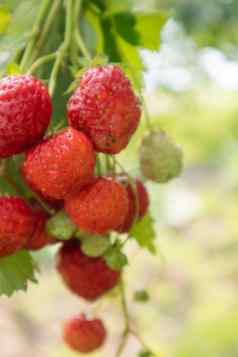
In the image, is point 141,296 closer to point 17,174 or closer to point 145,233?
point 145,233

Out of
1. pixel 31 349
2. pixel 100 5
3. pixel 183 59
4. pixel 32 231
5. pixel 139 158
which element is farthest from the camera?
pixel 31 349

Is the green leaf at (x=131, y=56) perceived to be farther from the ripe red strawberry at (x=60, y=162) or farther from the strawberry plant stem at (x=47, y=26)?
the ripe red strawberry at (x=60, y=162)

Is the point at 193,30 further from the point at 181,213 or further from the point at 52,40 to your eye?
the point at 181,213

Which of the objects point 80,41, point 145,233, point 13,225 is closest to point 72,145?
point 13,225

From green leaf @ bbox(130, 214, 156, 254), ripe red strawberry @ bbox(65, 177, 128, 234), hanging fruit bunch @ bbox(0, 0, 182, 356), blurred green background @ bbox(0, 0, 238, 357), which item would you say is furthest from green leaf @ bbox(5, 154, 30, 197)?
blurred green background @ bbox(0, 0, 238, 357)

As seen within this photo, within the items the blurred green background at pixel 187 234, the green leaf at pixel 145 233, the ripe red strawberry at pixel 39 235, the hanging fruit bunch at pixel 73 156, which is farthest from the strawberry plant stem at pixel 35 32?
the blurred green background at pixel 187 234

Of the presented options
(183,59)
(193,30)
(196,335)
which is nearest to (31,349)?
(196,335)

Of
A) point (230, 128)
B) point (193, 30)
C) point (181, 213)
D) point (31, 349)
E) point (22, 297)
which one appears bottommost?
point (31, 349)
